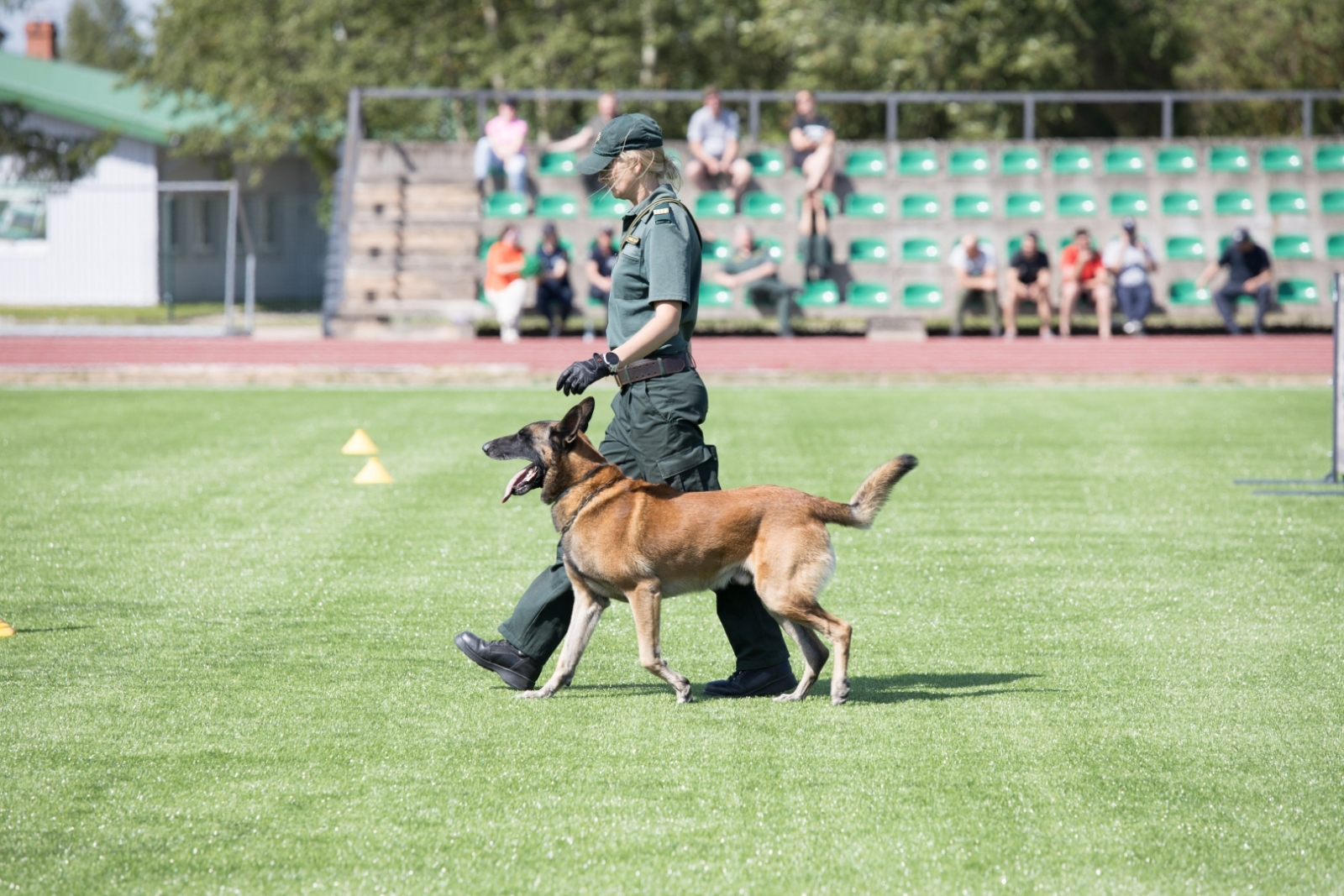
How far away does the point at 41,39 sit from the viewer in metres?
52.6

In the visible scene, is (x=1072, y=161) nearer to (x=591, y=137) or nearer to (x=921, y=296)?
(x=921, y=296)

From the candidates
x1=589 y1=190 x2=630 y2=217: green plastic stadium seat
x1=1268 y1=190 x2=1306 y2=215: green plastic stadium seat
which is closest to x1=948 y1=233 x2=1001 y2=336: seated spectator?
x1=589 y1=190 x2=630 y2=217: green plastic stadium seat

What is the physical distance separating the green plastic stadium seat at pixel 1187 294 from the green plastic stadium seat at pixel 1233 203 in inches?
66.8

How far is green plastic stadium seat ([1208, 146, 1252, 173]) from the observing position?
1017 inches

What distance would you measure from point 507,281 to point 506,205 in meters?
3.45

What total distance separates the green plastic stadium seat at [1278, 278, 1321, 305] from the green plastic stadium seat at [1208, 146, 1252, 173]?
7.88ft

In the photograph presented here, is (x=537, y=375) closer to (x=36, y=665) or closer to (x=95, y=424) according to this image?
(x=95, y=424)

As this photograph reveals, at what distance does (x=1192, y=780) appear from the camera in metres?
4.67

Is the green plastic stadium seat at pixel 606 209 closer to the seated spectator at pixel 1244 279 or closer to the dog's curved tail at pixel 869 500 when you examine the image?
the seated spectator at pixel 1244 279

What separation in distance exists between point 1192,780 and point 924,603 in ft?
9.04

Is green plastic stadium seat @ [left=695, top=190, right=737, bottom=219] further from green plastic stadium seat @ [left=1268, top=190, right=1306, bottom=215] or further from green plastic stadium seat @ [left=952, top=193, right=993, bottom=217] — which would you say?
green plastic stadium seat @ [left=1268, top=190, right=1306, bottom=215]

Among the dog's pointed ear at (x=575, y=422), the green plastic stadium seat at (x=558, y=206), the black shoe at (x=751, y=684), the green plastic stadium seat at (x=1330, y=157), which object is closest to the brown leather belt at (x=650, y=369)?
the dog's pointed ear at (x=575, y=422)

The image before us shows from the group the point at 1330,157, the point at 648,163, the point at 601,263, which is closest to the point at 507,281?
the point at 601,263

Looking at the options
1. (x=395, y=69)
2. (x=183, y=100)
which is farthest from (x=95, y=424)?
(x=183, y=100)
